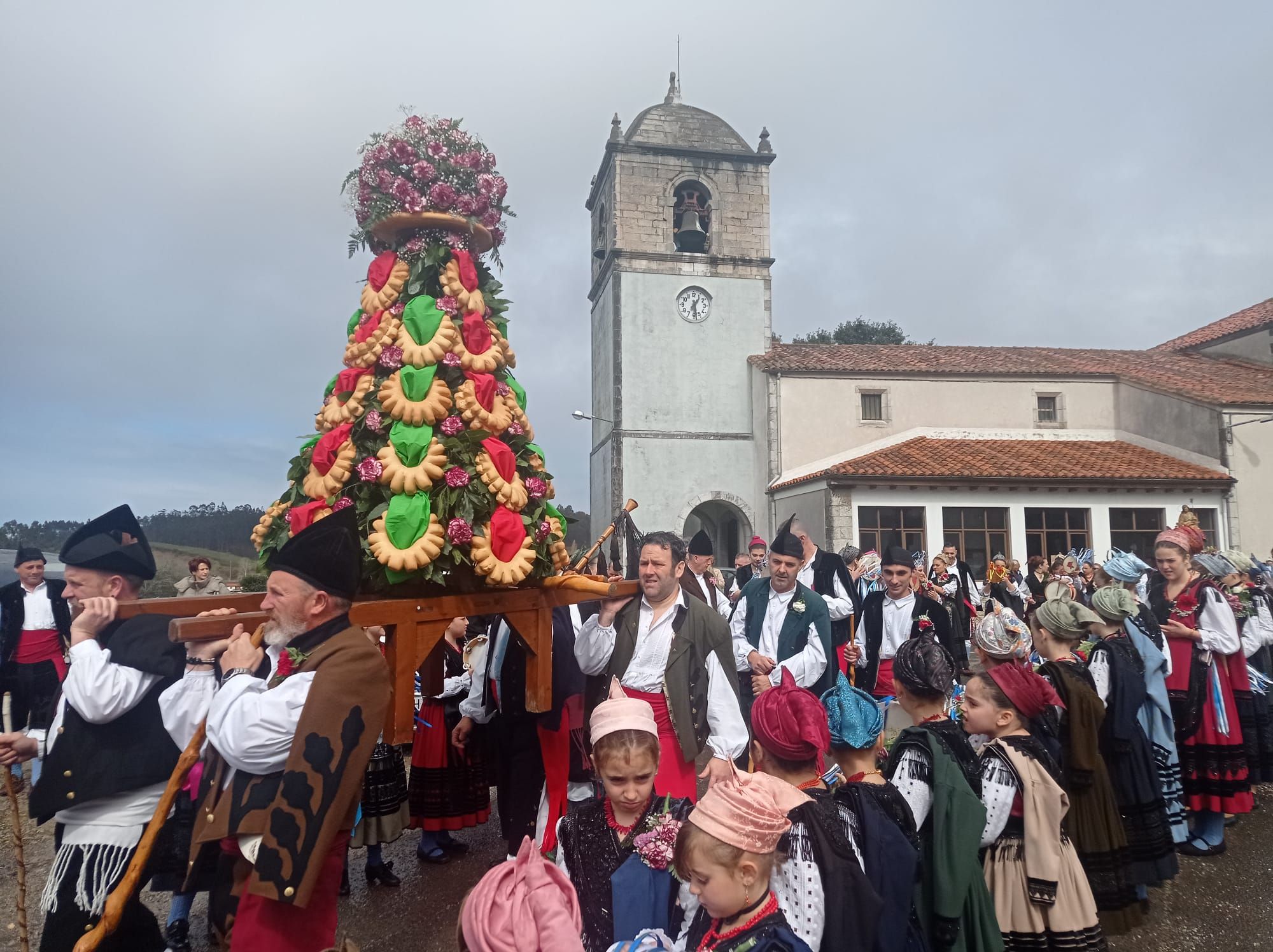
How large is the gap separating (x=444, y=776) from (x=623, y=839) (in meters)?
3.06

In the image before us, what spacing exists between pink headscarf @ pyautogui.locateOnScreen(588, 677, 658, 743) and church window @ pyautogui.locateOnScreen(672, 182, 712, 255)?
2407 centimetres

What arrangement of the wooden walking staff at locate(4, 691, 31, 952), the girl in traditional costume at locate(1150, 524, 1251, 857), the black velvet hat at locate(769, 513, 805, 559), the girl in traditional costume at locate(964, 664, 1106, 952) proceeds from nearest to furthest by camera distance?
the wooden walking staff at locate(4, 691, 31, 952) → the girl in traditional costume at locate(964, 664, 1106, 952) → the black velvet hat at locate(769, 513, 805, 559) → the girl in traditional costume at locate(1150, 524, 1251, 857)

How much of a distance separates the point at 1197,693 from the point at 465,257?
18.2 feet

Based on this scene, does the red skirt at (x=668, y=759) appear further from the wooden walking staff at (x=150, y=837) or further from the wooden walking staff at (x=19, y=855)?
the wooden walking staff at (x=19, y=855)

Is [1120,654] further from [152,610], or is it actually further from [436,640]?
[152,610]

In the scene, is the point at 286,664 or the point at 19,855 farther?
the point at 286,664

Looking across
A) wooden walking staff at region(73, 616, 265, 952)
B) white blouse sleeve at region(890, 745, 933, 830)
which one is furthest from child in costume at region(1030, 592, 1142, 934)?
wooden walking staff at region(73, 616, 265, 952)

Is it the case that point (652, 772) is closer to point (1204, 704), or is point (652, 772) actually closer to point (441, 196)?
point (441, 196)

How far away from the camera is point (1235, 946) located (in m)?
4.04

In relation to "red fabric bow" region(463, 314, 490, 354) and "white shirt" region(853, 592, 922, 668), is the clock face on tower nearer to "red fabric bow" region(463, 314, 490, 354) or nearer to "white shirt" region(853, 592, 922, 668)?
"white shirt" region(853, 592, 922, 668)

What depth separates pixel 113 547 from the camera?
306 centimetres

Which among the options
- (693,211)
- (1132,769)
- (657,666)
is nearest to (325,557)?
(657,666)

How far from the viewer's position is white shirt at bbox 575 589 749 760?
158 inches

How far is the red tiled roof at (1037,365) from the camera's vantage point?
77.4 ft
